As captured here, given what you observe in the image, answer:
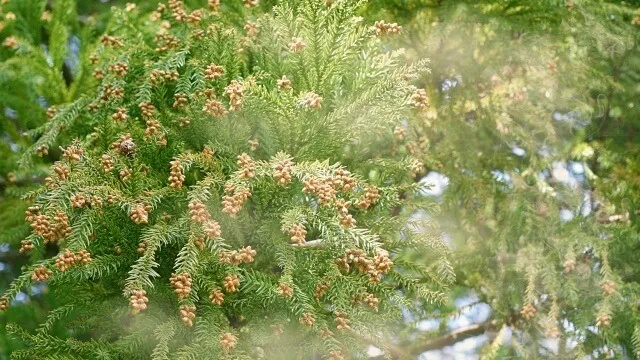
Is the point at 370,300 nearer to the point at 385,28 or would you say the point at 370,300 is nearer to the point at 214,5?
the point at 385,28

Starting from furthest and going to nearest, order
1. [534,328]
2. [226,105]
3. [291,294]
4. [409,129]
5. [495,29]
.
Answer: [495,29]
[534,328]
[409,129]
[226,105]
[291,294]

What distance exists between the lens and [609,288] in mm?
2289

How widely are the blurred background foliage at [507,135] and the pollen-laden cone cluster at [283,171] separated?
0.87 m

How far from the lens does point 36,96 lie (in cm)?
264

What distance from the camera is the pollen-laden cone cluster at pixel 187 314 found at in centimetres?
155

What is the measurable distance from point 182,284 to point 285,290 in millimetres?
203

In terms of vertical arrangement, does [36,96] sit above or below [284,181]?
below

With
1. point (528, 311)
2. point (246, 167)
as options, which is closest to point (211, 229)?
point (246, 167)

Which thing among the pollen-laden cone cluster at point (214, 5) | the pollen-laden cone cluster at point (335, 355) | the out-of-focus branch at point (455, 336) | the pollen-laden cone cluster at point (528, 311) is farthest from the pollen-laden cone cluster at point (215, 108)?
the out-of-focus branch at point (455, 336)

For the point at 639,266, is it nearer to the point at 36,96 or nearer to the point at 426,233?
the point at 426,233

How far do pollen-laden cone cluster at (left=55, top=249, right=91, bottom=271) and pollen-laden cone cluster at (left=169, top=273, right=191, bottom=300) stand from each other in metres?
0.21

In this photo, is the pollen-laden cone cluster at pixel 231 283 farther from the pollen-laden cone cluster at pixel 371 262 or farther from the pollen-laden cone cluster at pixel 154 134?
the pollen-laden cone cluster at pixel 154 134

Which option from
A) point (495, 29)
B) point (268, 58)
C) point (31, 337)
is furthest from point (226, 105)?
point (495, 29)

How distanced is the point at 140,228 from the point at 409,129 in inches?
36.4
